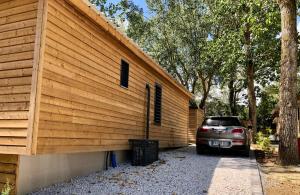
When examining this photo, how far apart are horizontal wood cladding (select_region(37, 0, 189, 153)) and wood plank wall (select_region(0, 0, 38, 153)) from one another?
0.96ft

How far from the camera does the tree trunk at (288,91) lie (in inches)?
408

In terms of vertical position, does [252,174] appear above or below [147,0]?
below

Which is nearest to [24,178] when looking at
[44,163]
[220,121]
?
[44,163]

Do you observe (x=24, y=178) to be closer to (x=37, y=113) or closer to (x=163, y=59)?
(x=37, y=113)

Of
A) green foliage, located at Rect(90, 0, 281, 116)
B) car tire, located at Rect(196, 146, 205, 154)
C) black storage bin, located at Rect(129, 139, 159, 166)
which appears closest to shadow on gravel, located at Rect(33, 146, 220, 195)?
black storage bin, located at Rect(129, 139, 159, 166)

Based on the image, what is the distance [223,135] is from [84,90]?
726 cm

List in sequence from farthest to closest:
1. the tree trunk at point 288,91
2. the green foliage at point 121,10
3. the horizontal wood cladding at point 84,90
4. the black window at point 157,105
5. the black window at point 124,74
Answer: the green foliage at point 121,10
the black window at point 157,105
the tree trunk at point 288,91
the black window at point 124,74
the horizontal wood cladding at point 84,90

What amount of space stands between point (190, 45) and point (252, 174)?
21956 millimetres

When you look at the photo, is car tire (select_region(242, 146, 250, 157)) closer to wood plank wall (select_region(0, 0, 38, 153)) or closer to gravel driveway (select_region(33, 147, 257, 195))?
gravel driveway (select_region(33, 147, 257, 195))

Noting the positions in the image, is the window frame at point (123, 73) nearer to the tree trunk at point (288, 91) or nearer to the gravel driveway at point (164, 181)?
the gravel driveway at point (164, 181)

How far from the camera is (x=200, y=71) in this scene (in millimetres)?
28641

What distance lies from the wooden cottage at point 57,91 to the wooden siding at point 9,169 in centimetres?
2

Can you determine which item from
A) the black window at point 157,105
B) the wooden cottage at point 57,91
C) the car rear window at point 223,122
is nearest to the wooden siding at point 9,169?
the wooden cottage at point 57,91

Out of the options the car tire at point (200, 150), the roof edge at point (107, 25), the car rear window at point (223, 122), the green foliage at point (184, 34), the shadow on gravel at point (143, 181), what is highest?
the green foliage at point (184, 34)
